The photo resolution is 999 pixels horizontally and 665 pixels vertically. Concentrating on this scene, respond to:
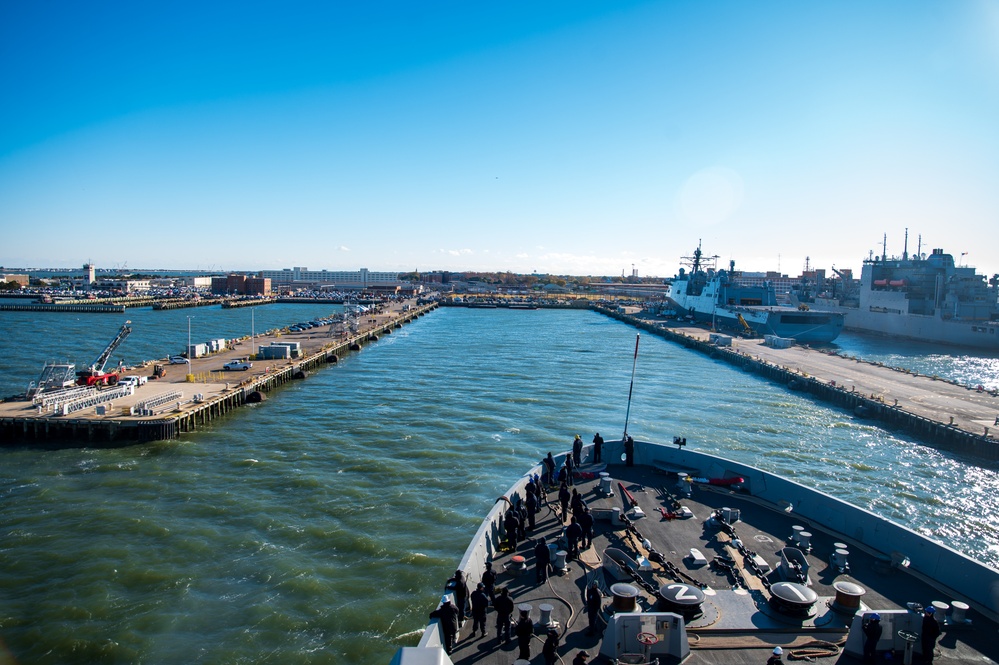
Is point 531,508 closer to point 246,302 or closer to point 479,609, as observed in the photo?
point 479,609

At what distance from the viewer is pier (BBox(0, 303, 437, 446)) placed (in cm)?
2759

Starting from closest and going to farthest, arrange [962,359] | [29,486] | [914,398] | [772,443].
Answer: [29,486] < [772,443] < [914,398] < [962,359]

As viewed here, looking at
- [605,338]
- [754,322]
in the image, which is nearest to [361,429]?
[605,338]

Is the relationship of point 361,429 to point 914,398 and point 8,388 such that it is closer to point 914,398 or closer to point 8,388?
point 8,388

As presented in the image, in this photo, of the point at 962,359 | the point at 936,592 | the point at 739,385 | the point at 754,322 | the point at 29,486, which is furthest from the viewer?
the point at 754,322

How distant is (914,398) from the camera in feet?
124

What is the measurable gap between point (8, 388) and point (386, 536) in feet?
113

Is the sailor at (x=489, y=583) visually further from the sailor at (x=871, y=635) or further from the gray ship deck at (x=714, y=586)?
the sailor at (x=871, y=635)

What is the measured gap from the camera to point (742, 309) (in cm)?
8075

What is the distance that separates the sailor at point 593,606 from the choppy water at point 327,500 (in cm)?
674

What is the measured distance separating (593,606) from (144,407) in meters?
28.4

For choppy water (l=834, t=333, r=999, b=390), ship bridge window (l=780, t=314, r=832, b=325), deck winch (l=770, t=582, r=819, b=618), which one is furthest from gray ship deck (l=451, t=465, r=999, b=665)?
ship bridge window (l=780, t=314, r=832, b=325)

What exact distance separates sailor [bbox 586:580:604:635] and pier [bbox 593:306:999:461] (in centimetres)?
2875

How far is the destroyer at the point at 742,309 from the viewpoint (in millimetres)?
72062
